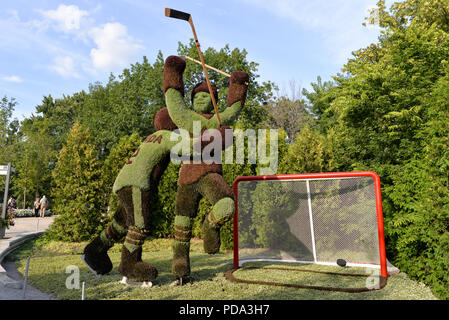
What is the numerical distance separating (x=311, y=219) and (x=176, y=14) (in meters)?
4.36

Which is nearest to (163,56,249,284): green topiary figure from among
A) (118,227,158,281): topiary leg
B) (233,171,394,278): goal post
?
(118,227,158,281): topiary leg

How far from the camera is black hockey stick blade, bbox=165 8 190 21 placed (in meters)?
3.81

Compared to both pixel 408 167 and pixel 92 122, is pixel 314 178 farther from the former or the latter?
pixel 92 122

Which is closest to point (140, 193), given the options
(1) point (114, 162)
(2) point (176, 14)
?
(2) point (176, 14)

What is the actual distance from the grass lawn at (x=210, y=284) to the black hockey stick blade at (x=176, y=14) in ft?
12.5

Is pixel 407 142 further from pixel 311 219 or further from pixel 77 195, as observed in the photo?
pixel 77 195

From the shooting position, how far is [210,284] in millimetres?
4449

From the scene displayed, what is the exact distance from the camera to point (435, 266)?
428 centimetres

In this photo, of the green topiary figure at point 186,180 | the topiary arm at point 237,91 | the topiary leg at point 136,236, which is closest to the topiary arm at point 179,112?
the green topiary figure at point 186,180

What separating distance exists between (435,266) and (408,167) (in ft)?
5.69

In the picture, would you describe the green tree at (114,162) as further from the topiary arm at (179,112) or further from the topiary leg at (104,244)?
the topiary arm at (179,112)

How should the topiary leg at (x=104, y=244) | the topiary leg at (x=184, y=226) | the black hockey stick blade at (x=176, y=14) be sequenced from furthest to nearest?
the topiary leg at (x=104, y=244) < the topiary leg at (x=184, y=226) < the black hockey stick blade at (x=176, y=14)

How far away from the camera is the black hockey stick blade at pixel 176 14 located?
12.5 feet

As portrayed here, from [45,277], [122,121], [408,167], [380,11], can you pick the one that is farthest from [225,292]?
[122,121]
